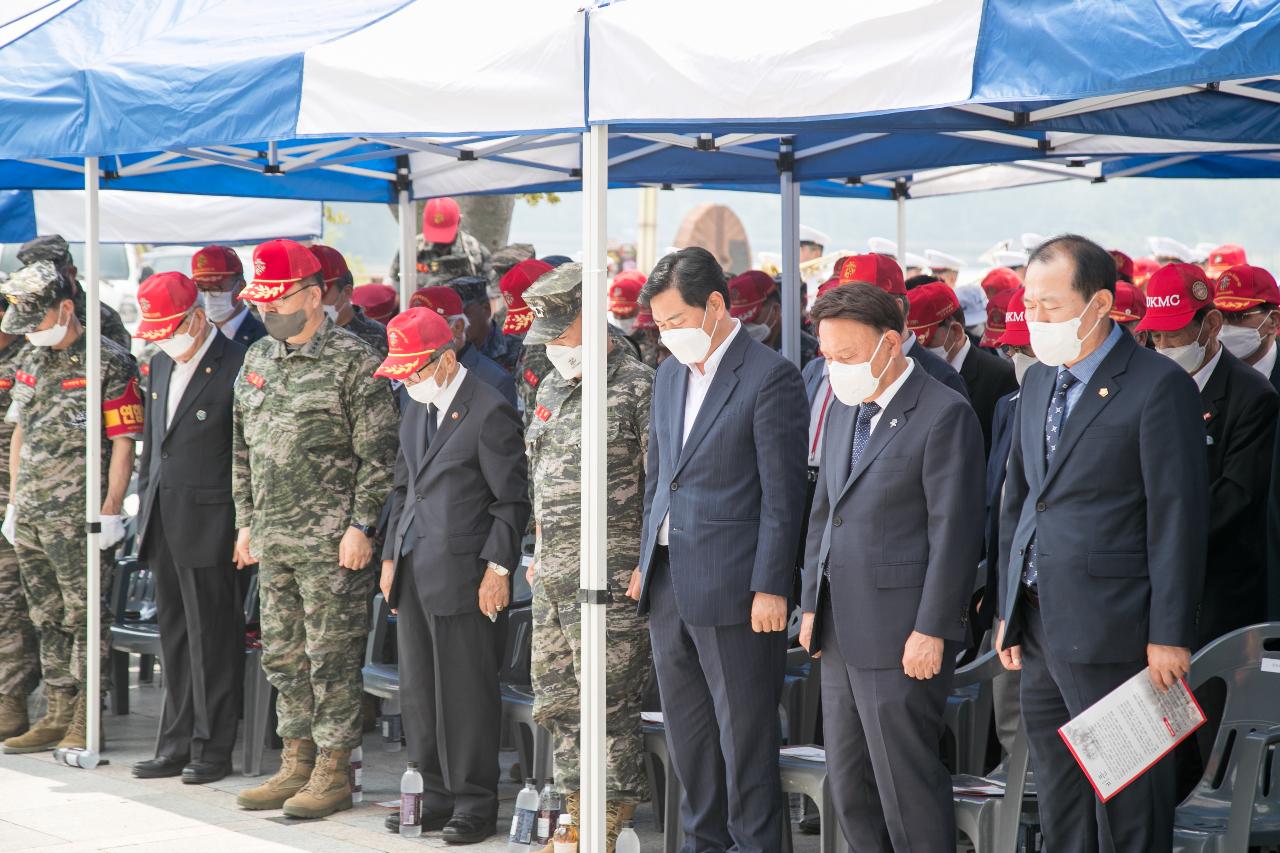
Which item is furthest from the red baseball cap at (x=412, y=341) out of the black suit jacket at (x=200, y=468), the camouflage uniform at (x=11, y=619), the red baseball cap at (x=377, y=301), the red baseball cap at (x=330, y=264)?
the red baseball cap at (x=377, y=301)

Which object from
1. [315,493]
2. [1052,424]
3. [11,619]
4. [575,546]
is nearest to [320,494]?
[315,493]

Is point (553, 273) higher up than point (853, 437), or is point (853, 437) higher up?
point (553, 273)

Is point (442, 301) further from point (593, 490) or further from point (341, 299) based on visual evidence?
point (593, 490)

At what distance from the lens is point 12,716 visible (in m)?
7.59

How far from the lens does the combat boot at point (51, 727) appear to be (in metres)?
7.31

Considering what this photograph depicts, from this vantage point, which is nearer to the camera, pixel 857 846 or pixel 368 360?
pixel 857 846

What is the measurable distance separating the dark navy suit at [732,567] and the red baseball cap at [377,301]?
4.14 meters

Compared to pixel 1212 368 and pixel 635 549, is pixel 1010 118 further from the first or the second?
pixel 635 549

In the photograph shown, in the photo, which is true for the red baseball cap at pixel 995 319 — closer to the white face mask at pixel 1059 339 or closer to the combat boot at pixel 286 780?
the white face mask at pixel 1059 339

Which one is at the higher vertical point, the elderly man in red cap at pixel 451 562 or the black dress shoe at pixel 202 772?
the elderly man in red cap at pixel 451 562

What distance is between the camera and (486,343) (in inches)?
298

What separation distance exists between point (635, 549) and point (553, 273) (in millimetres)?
985

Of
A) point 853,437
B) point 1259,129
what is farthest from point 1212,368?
point 853,437

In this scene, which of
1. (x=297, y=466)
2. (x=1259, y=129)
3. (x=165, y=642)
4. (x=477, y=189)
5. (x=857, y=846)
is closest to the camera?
(x=857, y=846)
